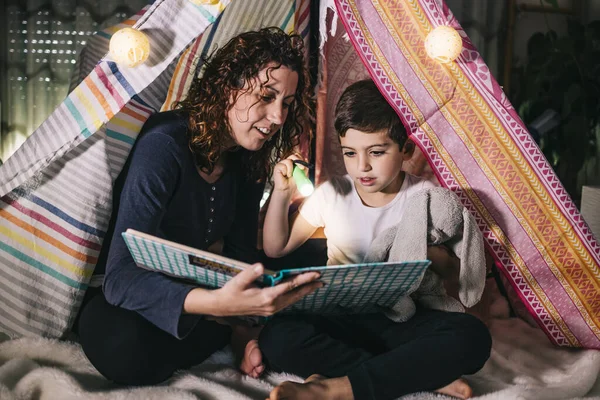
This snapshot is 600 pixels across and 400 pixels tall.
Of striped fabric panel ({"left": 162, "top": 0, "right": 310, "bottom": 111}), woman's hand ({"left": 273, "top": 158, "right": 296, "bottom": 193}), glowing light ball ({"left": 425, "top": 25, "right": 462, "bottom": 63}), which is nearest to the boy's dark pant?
woman's hand ({"left": 273, "top": 158, "right": 296, "bottom": 193})

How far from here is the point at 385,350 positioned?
1.23m

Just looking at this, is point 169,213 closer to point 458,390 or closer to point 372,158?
point 372,158

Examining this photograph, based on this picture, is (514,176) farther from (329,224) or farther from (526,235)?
(329,224)

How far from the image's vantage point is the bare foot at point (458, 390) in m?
1.12

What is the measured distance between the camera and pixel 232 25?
5.27 feet

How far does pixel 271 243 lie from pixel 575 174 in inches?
82.2

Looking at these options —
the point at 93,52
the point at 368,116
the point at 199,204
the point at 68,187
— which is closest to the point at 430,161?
the point at 368,116

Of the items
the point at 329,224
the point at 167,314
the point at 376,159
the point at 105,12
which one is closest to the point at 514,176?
the point at 376,159

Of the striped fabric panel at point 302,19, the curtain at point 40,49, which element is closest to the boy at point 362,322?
the striped fabric panel at point 302,19

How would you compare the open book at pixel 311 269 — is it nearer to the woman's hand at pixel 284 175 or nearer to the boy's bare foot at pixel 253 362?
the boy's bare foot at pixel 253 362

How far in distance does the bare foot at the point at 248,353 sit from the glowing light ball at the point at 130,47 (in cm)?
59

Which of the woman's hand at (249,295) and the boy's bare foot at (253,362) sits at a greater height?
the woman's hand at (249,295)

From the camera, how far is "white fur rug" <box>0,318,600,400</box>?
3.51 ft

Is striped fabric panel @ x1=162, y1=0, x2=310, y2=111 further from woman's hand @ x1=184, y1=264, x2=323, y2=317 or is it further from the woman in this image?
woman's hand @ x1=184, y1=264, x2=323, y2=317
